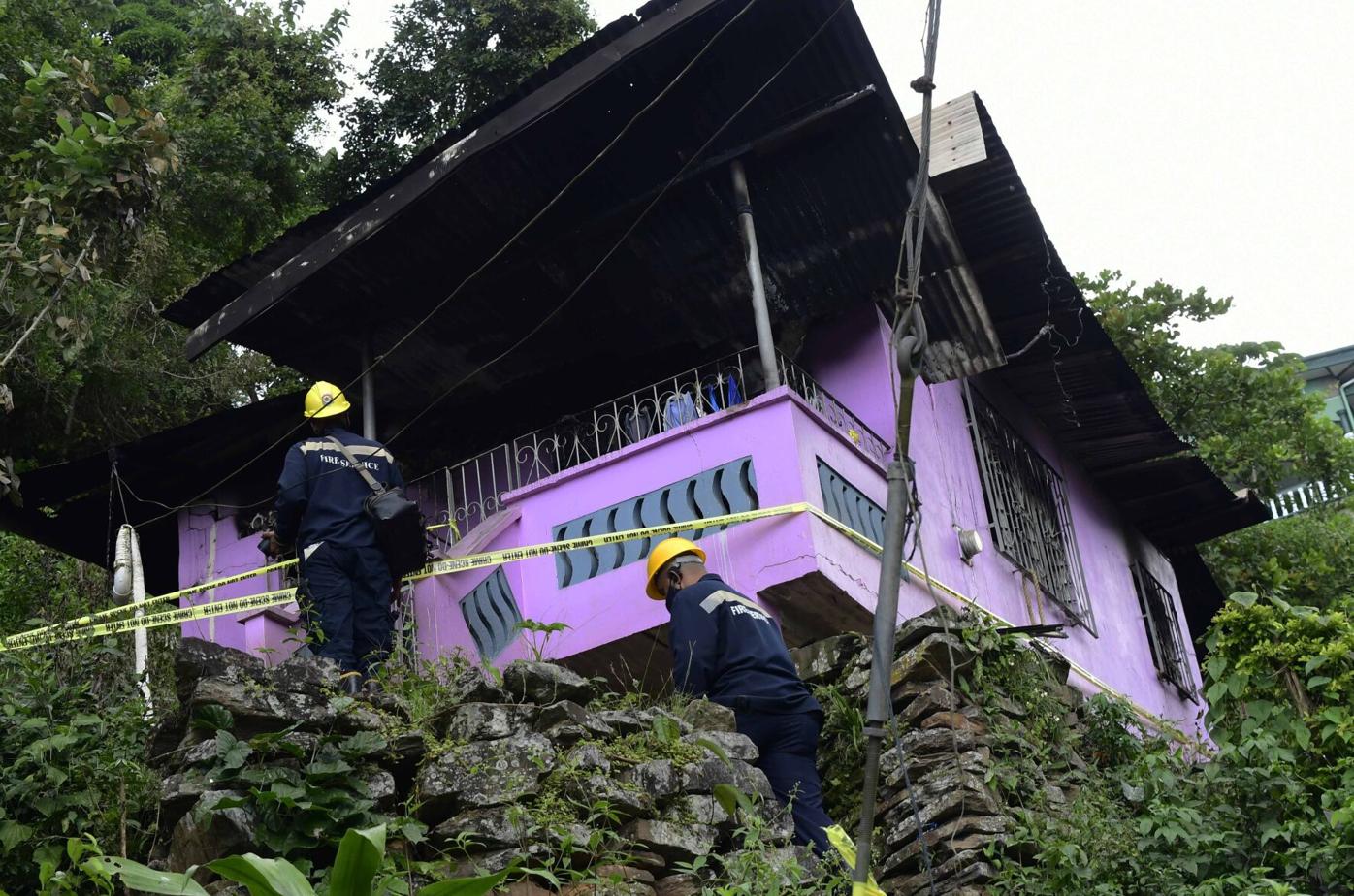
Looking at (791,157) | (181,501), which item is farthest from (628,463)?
(181,501)

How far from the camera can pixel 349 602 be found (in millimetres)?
8133

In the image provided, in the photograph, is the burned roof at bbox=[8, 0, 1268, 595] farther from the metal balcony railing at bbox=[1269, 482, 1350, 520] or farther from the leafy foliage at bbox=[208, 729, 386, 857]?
the metal balcony railing at bbox=[1269, 482, 1350, 520]

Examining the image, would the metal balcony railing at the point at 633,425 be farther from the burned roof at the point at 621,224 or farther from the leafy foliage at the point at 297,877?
the leafy foliage at the point at 297,877

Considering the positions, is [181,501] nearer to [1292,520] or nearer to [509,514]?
[509,514]

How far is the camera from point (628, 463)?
10117mm

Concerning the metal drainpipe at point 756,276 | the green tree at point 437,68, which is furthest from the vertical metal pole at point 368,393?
the green tree at point 437,68

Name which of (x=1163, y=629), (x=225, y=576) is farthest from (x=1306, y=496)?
(x=225, y=576)

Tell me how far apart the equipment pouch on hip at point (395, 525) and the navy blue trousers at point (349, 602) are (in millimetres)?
71

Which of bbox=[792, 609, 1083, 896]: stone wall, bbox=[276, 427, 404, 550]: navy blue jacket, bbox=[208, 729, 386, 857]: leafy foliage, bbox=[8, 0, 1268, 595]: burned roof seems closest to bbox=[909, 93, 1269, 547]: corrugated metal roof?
bbox=[8, 0, 1268, 595]: burned roof

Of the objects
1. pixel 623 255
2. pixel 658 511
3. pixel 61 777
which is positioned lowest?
pixel 61 777

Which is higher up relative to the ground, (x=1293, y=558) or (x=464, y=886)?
(x=1293, y=558)

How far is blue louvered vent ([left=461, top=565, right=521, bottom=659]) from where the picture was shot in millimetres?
10109

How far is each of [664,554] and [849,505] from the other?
75.3 inches

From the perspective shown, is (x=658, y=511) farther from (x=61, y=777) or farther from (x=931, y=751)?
(x=61, y=777)
